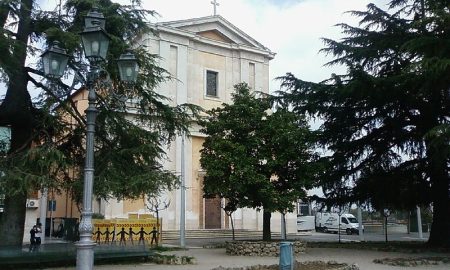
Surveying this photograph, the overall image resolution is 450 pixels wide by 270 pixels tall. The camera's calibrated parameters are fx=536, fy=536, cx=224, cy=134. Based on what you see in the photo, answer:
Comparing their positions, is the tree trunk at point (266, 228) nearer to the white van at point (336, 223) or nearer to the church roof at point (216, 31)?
the church roof at point (216, 31)

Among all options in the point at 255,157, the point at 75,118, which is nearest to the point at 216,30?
the point at 255,157

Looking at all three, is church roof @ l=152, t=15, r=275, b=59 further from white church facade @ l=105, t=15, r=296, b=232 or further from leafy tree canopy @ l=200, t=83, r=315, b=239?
leafy tree canopy @ l=200, t=83, r=315, b=239

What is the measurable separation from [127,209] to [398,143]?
18.1 meters

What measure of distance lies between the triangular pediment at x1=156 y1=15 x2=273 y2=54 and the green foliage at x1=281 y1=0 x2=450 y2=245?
49.8 feet

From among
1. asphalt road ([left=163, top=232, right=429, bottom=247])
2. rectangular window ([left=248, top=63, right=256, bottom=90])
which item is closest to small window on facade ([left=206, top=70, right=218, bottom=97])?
rectangular window ([left=248, top=63, right=256, bottom=90])

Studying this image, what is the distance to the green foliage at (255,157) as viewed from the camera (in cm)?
2084

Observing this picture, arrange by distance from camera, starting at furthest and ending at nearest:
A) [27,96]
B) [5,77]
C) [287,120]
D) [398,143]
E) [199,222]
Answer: [199,222], [398,143], [287,120], [27,96], [5,77]

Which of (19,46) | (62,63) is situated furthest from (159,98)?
(62,63)

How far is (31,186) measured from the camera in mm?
14453

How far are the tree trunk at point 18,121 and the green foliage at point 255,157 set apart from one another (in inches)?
269

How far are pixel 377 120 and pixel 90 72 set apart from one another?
19.2m

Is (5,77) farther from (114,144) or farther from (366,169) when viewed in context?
(366,169)

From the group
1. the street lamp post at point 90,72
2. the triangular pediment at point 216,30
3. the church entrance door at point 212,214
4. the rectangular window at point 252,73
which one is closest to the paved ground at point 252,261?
the street lamp post at point 90,72

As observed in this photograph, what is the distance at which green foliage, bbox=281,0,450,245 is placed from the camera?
24.7 m
